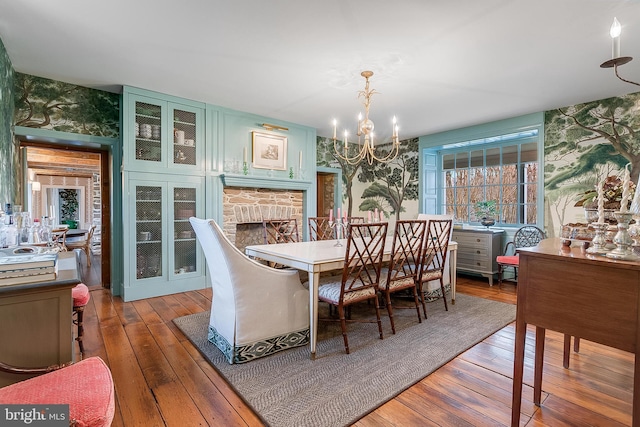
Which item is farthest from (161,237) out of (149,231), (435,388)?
(435,388)

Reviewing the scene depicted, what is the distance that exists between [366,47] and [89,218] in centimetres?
1032

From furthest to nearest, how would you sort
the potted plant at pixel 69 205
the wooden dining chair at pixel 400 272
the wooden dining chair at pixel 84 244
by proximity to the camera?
the potted plant at pixel 69 205 → the wooden dining chair at pixel 84 244 → the wooden dining chair at pixel 400 272

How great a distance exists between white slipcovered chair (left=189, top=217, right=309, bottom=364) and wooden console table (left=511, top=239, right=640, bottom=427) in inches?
57.4

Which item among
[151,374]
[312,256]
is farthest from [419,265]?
[151,374]

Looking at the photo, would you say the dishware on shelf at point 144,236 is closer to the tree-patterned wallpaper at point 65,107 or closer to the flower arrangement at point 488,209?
the tree-patterned wallpaper at point 65,107

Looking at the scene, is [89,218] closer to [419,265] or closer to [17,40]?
[17,40]

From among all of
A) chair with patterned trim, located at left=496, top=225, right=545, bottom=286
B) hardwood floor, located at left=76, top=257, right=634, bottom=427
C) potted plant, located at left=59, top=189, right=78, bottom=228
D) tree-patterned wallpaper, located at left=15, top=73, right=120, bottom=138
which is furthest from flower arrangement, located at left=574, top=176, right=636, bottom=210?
potted plant, located at left=59, top=189, right=78, bottom=228

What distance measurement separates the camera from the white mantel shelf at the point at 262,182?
4262mm

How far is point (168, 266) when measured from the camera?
3.87 meters

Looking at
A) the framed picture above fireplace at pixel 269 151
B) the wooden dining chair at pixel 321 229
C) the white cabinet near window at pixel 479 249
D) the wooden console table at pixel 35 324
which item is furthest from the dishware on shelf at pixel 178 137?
the white cabinet near window at pixel 479 249

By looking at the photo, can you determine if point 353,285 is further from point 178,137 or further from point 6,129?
point 6,129

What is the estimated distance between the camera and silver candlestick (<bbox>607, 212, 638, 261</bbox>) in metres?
1.20

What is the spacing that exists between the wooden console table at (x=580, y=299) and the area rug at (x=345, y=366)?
74 cm

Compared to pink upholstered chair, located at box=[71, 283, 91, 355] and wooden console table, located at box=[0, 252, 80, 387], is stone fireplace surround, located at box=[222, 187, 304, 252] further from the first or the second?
wooden console table, located at box=[0, 252, 80, 387]
